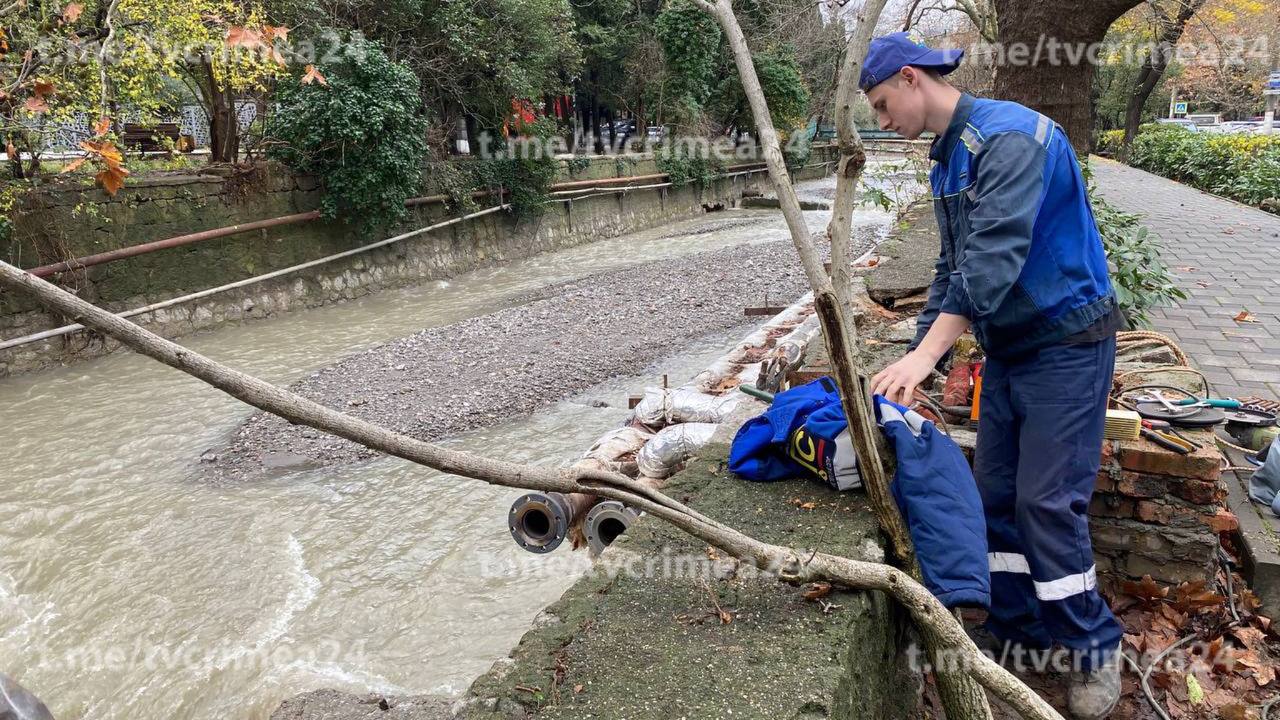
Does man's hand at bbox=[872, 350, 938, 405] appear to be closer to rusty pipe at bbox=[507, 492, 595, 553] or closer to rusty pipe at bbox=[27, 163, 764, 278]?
rusty pipe at bbox=[507, 492, 595, 553]

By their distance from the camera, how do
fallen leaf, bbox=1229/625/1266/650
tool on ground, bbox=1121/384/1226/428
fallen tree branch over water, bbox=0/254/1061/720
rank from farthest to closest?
tool on ground, bbox=1121/384/1226/428 < fallen leaf, bbox=1229/625/1266/650 < fallen tree branch over water, bbox=0/254/1061/720

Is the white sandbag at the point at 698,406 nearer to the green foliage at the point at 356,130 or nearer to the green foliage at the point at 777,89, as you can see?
the green foliage at the point at 356,130

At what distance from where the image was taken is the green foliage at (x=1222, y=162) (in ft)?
45.5

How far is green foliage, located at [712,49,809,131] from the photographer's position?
84.5 feet

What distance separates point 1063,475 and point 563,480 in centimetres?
149

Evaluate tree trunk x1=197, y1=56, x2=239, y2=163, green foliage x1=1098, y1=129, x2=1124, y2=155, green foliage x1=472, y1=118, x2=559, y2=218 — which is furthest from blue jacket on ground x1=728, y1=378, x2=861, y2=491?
green foliage x1=1098, y1=129, x2=1124, y2=155

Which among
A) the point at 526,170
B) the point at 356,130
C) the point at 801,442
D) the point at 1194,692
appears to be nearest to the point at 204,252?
the point at 356,130

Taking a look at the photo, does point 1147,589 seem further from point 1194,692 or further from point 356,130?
point 356,130

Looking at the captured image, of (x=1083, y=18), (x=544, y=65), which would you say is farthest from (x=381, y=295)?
(x=1083, y=18)

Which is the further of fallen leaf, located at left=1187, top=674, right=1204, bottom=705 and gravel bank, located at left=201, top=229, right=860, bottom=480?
gravel bank, located at left=201, top=229, right=860, bottom=480

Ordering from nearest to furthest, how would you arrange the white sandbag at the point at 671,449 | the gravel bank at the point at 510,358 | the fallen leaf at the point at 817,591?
the fallen leaf at the point at 817,591
the white sandbag at the point at 671,449
the gravel bank at the point at 510,358

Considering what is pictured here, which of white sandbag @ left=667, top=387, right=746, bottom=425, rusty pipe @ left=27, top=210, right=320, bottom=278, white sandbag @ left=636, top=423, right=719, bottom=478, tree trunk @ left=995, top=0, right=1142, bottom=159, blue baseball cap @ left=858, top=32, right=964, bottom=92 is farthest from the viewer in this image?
rusty pipe @ left=27, top=210, right=320, bottom=278

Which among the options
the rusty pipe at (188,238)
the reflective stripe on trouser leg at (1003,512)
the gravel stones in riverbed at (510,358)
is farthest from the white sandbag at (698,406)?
the rusty pipe at (188,238)

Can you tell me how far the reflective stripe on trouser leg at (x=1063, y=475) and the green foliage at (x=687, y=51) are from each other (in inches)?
856
